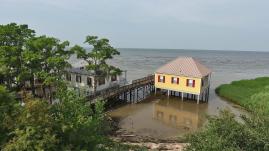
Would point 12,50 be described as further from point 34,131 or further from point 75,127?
point 34,131

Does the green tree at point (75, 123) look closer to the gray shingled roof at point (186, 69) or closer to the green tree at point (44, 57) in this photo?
the green tree at point (44, 57)

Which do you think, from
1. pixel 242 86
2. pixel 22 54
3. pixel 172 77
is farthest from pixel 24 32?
pixel 242 86

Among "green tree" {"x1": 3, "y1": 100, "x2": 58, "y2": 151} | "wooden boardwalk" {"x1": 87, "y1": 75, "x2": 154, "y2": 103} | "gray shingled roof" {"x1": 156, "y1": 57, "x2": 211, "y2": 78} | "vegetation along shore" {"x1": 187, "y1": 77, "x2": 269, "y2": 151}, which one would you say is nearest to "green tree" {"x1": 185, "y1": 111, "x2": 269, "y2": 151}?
"vegetation along shore" {"x1": 187, "y1": 77, "x2": 269, "y2": 151}

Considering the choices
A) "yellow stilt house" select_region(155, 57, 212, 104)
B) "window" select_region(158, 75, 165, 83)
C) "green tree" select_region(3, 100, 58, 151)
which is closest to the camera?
"green tree" select_region(3, 100, 58, 151)

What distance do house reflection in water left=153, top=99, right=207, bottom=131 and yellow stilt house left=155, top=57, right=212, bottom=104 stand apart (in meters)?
1.68

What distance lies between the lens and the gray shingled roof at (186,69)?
38688mm

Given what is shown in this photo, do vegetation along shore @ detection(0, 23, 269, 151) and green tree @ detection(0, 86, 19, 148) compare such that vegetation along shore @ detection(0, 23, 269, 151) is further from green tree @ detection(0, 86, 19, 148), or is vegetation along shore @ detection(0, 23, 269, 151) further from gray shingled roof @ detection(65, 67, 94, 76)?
gray shingled roof @ detection(65, 67, 94, 76)

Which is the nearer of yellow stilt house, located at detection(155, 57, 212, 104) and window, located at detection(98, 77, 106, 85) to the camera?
window, located at detection(98, 77, 106, 85)

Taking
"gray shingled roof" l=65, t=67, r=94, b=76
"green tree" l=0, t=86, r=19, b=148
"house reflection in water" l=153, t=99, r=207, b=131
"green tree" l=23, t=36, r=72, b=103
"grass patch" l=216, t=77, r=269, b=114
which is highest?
"green tree" l=23, t=36, r=72, b=103

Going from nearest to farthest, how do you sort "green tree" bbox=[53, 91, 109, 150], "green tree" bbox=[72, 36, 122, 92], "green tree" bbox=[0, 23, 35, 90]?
"green tree" bbox=[53, 91, 109, 150], "green tree" bbox=[0, 23, 35, 90], "green tree" bbox=[72, 36, 122, 92]

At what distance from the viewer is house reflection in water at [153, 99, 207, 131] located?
31609 millimetres

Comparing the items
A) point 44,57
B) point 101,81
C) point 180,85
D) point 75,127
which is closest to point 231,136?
point 75,127

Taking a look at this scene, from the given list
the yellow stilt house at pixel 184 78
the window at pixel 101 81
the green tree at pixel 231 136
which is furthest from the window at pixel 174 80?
the green tree at pixel 231 136

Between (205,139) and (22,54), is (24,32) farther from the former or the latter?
(205,139)
